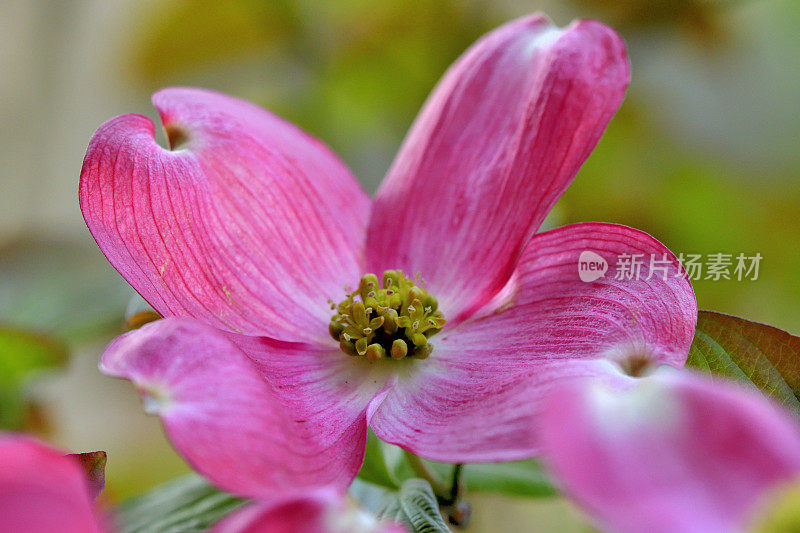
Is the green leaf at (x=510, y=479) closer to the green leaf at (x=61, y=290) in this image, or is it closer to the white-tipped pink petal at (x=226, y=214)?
the white-tipped pink petal at (x=226, y=214)

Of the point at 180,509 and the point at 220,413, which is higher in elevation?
the point at 220,413

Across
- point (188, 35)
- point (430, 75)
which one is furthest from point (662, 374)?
point (188, 35)

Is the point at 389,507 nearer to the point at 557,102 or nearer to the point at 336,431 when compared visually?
the point at 336,431

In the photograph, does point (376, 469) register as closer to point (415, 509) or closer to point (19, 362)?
point (415, 509)

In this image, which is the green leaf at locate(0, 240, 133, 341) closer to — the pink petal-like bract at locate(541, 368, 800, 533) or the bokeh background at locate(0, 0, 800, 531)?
the bokeh background at locate(0, 0, 800, 531)

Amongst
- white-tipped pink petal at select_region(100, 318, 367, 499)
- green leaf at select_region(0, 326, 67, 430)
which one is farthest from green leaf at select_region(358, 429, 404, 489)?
green leaf at select_region(0, 326, 67, 430)

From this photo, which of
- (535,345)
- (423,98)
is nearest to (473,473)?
(535,345)
